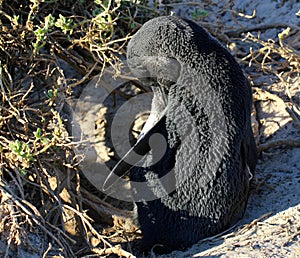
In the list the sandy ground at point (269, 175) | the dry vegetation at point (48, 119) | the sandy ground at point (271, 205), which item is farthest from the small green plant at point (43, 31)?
the sandy ground at point (271, 205)

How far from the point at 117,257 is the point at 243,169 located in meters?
0.45

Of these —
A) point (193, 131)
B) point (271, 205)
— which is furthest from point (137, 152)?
point (271, 205)

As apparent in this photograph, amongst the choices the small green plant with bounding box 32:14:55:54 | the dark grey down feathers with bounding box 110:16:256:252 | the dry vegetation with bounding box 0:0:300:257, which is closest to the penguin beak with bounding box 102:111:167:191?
the dark grey down feathers with bounding box 110:16:256:252

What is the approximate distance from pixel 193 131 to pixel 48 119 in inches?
19.7

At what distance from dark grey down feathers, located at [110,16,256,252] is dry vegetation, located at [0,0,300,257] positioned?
0.63 ft

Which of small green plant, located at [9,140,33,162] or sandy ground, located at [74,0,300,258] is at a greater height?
small green plant, located at [9,140,33,162]

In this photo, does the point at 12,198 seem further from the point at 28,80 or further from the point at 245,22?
the point at 245,22

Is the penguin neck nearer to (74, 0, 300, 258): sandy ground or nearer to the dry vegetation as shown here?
the dry vegetation

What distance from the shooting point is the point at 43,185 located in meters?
1.90

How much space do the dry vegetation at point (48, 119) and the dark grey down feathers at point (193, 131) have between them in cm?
19

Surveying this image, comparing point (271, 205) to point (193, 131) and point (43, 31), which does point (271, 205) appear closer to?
point (193, 131)

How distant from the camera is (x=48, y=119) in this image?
2.06m

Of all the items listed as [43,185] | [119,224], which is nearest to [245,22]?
[119,224]

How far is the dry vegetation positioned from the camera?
5.81 ft
